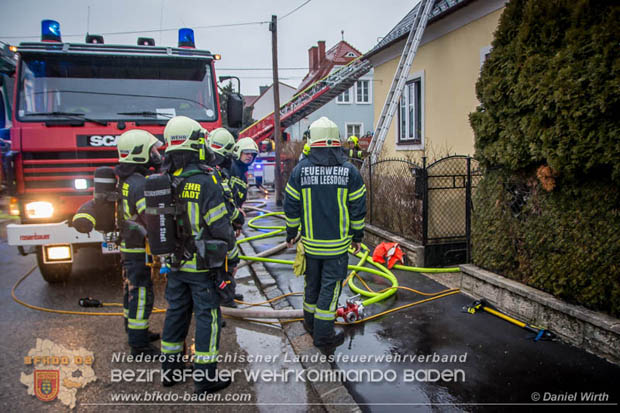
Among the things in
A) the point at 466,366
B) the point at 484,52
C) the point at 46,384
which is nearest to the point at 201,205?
the point at 46,384

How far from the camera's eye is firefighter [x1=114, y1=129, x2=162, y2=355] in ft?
12.4

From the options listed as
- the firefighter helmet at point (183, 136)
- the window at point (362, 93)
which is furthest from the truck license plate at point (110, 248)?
the window at point (362, 93)

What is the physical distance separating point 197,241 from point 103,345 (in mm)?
1861

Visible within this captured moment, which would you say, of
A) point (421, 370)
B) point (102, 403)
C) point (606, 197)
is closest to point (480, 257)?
point (606, 197)

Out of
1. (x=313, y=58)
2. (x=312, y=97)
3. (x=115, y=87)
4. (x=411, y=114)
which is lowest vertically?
(x=115, y=87)

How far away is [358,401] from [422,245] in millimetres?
3617

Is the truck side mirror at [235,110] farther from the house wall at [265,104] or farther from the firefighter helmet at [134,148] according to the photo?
the house wall at [265,104]

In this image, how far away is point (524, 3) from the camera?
427cm

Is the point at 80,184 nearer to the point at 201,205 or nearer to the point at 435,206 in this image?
the point at 201,205

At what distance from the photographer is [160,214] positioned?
3.14 m

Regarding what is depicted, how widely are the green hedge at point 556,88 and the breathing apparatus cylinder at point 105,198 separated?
3.96 meters

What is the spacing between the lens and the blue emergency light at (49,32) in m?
5.83

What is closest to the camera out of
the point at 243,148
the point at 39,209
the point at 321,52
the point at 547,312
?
the point at 547,312

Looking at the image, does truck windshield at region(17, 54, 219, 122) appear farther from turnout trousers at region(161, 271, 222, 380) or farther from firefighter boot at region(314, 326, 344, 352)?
firefighter boot at region(314, 326, 344, 352)
